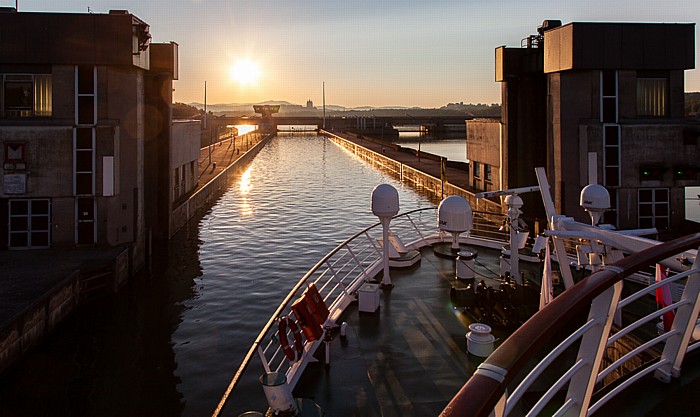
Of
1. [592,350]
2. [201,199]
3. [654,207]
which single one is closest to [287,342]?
[592,350]

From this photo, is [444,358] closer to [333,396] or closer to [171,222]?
[333,396]

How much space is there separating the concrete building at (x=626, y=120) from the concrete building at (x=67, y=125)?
1848 centimetres

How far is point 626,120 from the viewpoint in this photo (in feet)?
84.8

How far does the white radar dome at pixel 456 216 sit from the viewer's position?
46.3 feet

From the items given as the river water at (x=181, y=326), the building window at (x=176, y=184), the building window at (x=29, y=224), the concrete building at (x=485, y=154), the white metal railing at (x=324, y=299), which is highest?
the concrete building at (x=485, y=154)

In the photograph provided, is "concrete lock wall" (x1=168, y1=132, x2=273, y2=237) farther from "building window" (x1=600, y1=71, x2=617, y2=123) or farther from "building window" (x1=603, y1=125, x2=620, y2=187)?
"building window" (x1=600, y1=71, x2=617, y2=123)

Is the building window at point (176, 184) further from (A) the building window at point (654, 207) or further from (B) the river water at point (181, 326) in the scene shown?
(A) the building window at point (654, 207)

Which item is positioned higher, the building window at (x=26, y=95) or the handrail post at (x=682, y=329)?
the building window at (x=26, y=95)

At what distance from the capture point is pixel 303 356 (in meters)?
10.0

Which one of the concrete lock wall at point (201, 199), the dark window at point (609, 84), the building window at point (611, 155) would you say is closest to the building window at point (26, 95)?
the concrete lock wall at point (201, 199)

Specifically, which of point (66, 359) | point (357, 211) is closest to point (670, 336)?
point (66, 359)

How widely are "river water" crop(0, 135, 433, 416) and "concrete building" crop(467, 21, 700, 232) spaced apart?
13.0m

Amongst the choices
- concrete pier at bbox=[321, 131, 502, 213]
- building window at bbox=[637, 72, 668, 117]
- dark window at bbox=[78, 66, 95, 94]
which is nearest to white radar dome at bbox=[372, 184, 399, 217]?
dark window at bbox=[78, 66, 95, 94]

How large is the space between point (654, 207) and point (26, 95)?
88.9 ft
